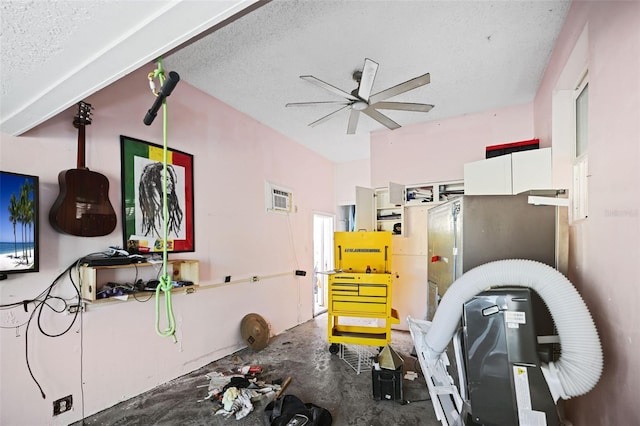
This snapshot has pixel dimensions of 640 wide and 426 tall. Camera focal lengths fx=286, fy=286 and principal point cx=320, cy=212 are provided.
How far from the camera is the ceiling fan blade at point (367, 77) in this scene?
2125 mm

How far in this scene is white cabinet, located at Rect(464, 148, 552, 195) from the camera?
98.1 inches

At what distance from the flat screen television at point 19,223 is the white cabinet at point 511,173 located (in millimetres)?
3682

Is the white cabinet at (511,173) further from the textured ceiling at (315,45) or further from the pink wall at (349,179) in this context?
the pink wall at (349,179)

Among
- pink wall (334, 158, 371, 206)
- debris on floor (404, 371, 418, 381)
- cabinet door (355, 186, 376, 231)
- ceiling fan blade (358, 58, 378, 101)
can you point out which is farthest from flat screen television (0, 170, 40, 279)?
pink wall (334, 158, 371, 206)

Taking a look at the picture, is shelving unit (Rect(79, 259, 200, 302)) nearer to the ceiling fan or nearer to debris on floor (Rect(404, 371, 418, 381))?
the ceiling fan

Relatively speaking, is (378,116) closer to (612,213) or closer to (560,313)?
(612,213)

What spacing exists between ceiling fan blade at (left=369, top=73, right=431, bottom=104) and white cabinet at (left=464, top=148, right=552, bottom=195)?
46.6 inches

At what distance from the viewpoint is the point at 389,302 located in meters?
3.26

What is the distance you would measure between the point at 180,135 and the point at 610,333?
11.7ft

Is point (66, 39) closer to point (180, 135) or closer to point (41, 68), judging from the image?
point (41, 68)

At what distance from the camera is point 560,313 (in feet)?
4.44

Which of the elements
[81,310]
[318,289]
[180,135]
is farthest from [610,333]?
[318,289]

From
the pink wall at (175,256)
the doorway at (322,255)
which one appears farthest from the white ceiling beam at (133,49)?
the doorway at (322,255)

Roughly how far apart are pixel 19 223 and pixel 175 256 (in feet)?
3.93
